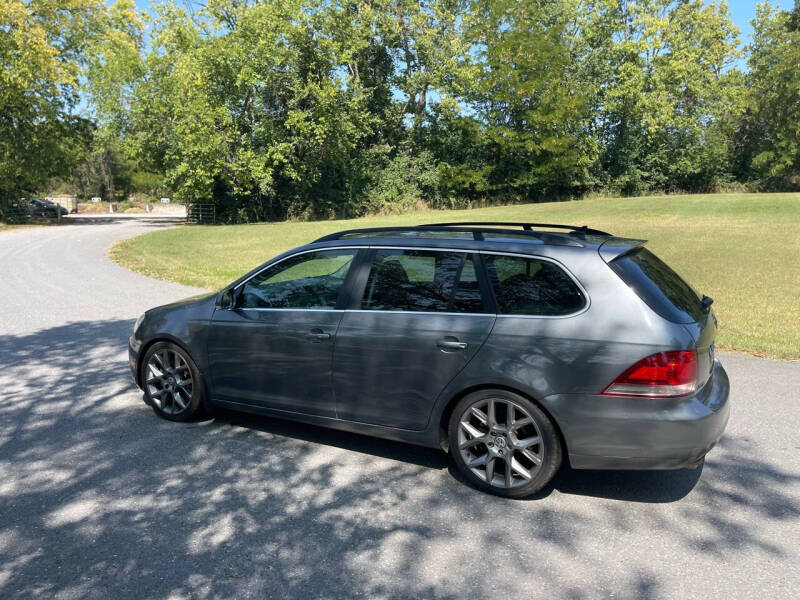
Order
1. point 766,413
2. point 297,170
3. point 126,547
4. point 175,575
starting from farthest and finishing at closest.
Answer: point 297,170 → point 766,413 → point 126,547 → point 175,575

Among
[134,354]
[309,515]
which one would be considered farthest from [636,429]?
[134,354]

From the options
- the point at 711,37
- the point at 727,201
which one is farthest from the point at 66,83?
the point at 711,37

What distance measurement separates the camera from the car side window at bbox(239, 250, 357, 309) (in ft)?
15.0

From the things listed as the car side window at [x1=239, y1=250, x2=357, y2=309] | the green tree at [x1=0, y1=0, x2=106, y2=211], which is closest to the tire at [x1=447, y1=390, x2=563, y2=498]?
the car side window at [x1=239, y1=250, x2=357, y2=309]

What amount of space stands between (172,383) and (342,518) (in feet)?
7.55

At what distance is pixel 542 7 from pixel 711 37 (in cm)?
1660

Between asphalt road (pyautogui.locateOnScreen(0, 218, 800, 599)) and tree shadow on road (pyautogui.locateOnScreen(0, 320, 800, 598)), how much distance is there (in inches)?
0.4

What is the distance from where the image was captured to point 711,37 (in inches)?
2100

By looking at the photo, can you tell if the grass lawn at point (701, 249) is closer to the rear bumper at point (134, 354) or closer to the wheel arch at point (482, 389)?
the wheel arch at point (482, 389)

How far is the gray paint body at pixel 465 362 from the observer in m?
3.52

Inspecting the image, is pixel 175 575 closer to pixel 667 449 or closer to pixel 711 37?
pixel 667 449

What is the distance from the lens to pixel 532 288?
3.86m

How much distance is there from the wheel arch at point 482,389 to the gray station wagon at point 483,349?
0.01 metres

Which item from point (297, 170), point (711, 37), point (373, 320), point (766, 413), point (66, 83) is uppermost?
point (711, 37)
